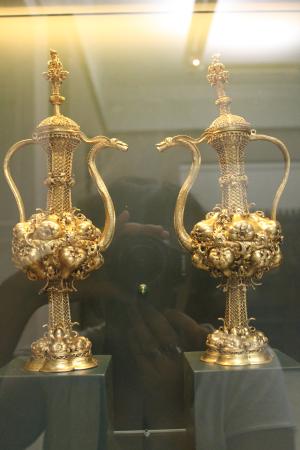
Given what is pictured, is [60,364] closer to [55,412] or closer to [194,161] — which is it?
[55,412]

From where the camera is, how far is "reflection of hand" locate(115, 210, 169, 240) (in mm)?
1333

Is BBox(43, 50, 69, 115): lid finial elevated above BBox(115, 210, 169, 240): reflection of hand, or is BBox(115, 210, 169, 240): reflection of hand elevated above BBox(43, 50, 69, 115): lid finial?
BBox(43, 50, 69, 115): lid finial

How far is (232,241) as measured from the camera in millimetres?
1069

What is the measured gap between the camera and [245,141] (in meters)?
1.16

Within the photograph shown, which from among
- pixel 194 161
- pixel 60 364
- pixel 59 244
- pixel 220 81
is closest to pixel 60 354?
pixel 60 364

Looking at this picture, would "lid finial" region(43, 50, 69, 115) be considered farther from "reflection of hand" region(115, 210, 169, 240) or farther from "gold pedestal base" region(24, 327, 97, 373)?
"gold pedestal base" region(24, 327, 97, 373)

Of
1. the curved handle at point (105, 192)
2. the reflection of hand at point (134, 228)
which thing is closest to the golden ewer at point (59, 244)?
the curved handle at point (105, 192)

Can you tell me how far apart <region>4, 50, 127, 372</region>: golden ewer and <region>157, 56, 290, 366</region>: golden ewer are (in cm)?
19

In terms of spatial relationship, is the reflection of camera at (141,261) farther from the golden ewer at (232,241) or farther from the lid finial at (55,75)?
the lid finial at (55,75)

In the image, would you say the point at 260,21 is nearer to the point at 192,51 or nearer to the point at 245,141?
the point at 192,51

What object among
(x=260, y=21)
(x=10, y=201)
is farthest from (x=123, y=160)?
(x=260, y=21)

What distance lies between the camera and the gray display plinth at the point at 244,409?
1.02 meters

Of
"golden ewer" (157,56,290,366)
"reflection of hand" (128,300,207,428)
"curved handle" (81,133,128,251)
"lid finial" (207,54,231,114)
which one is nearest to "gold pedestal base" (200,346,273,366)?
"golden ewer" (157,56,290,366)

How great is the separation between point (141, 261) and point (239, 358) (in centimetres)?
36
